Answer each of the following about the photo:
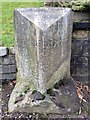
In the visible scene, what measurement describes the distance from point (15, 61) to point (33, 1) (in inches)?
49.5

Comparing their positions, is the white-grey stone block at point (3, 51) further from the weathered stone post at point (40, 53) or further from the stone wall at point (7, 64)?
the weathered stone post at point (40, 53)

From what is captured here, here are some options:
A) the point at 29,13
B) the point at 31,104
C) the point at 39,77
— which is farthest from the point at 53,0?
the point at 31,104

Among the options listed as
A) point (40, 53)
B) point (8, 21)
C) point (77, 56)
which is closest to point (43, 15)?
point (40, 53)

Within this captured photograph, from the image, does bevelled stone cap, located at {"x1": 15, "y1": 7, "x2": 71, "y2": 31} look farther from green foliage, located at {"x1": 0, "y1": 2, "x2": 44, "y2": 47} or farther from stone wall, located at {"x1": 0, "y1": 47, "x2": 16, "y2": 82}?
green foliage, located at {"x1": 0, "y1": 2, "x2": 44, "y2": 47}

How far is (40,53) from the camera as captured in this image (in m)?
2.87

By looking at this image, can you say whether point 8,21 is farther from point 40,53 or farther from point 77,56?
point 40,53

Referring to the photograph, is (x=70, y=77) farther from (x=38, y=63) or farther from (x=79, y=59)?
(x=38, y=63)

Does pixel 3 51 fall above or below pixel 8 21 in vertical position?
below

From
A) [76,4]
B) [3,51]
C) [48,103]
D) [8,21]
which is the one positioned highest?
[76,4]

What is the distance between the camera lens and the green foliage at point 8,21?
3491 mm

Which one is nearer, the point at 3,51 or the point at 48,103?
the point at 48,103

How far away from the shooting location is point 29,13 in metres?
2.89

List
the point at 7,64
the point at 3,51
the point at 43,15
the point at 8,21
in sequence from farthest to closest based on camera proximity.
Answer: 1. the point at 8,21
2. the point at 7,64
3. the point at 3,51
4. the point at 43,15

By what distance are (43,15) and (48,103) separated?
28.7 inches
